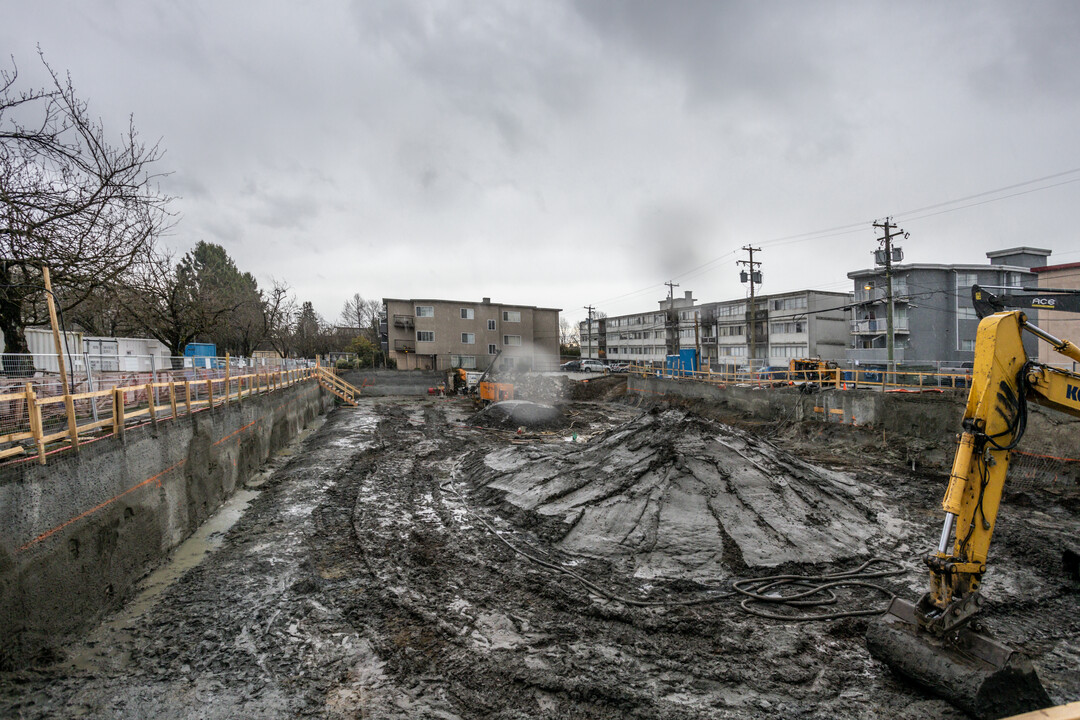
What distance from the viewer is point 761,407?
78.4 feet

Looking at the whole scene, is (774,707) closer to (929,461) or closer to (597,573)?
(597,573)

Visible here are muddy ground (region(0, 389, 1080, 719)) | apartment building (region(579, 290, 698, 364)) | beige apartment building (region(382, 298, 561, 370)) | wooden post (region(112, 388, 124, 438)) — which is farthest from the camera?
apartment building (region(579, 290, 698, 364))

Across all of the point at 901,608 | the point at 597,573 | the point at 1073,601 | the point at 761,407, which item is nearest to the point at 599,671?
the point at 597,573

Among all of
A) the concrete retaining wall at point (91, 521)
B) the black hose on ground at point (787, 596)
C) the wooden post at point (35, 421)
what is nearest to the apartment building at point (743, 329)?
the black hose on ground at point (787, 596)

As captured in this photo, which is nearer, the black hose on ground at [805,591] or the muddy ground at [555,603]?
the muddy ground at [555,603]

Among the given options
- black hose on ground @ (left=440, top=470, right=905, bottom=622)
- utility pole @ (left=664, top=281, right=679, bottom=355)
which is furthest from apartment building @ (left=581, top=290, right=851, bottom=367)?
black hose on ground @ (left=440, top=470, right=905, bottom=622)

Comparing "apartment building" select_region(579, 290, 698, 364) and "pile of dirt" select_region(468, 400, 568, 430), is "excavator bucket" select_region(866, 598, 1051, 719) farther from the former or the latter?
"apartment building" select_region(579, 290, 698, 364)

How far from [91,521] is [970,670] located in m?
10.0

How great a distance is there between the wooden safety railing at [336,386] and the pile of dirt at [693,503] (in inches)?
949

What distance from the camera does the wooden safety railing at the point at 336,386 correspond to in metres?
32.8

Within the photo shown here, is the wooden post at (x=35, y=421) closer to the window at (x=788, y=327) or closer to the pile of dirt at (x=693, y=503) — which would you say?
the pile of dirt at (x=693, y=503)

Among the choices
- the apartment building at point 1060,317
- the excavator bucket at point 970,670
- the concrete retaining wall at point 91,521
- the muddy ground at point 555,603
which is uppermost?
the apartment building at point 1060,317

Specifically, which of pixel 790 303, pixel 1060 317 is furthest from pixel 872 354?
pixel 1060 317

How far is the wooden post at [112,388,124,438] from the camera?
25.0ft
